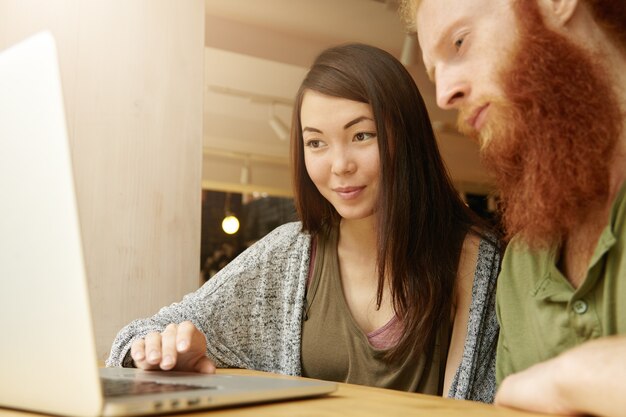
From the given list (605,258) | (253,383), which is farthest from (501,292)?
(253,383)

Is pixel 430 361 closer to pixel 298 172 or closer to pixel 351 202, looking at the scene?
pixel 351 202

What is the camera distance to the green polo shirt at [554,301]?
0.83 meters

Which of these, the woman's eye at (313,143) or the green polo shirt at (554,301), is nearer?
the green polo shirt at (554,301)

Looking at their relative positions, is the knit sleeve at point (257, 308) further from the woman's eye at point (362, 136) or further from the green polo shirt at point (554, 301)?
the green polo shirt at point (554, 301)

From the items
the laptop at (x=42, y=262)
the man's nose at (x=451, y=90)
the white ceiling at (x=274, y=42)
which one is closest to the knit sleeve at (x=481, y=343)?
the man's nose at (x=451, y=90)

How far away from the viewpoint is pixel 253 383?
749 millimetres

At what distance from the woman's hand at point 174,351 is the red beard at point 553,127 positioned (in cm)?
52

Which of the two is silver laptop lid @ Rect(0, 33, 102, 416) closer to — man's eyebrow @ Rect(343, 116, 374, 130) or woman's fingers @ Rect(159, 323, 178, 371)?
woman's fingers @ Rect(159, 323, 178, 371)

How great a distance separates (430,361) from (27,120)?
104 cm

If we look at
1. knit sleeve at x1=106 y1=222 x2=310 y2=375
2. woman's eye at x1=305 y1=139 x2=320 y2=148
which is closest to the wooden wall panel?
knit sleeve at x1=106 y1=222 x2=310 y2=375

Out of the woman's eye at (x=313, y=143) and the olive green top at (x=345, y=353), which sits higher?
the woman's eye at (x=313, y=143)

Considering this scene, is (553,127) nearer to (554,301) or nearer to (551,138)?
(551,138)

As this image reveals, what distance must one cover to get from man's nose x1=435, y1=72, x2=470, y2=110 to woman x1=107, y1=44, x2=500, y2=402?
38cm

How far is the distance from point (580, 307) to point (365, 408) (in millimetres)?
364
